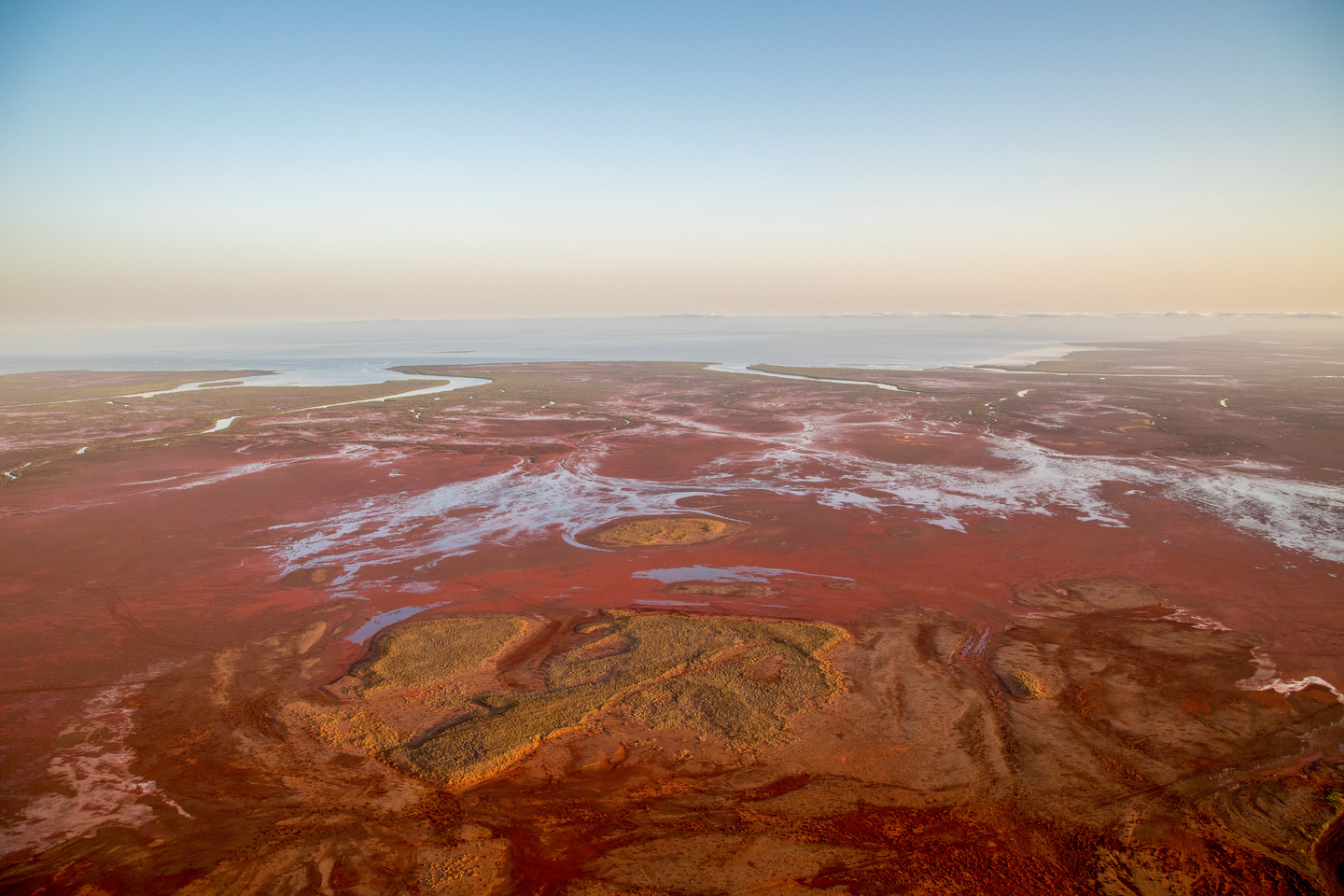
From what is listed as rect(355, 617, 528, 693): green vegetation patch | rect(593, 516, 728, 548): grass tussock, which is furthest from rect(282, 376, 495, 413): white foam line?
rect(355, 617, 528, 693): green vegetation patch

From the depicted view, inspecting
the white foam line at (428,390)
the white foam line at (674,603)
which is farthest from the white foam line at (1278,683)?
the white foam line at (428,390)

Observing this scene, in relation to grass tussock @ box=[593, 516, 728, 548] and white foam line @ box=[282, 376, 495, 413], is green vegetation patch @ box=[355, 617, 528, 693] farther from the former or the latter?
white foam line @ box=[282, 376, 495, 413]

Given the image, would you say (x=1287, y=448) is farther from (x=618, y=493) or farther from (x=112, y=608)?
(x=112, y=608)

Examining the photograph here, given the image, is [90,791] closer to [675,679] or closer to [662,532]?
[675,679]

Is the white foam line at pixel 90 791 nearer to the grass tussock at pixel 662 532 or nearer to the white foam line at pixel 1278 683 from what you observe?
the grass tussock at pixel 662 532

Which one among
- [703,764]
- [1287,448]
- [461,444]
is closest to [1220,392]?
[1287,448]
